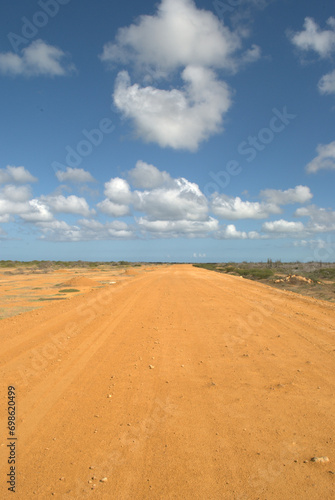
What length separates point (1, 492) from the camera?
3115mm

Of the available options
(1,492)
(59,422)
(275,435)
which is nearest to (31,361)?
(59,422)

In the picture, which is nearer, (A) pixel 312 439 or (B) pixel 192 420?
(A) pixel 312 439

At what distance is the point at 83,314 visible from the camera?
1153 centimetres

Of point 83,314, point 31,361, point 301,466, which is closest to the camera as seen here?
point 301,466

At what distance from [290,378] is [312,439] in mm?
1765

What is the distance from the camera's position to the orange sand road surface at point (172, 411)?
323 cm

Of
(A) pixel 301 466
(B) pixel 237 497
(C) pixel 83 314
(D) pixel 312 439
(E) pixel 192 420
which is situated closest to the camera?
(B) pixel 237 497

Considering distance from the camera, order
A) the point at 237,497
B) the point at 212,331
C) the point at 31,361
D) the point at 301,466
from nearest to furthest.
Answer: the point at 237,497, the point at 301,466, the point at 31,361, the point at 212,331

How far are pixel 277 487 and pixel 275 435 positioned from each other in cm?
82

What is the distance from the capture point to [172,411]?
450 cm

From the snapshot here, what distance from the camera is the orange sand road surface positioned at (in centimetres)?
323

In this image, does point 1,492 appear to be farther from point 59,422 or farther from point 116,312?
point 116,312

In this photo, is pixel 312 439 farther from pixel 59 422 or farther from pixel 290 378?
pixel 59 422

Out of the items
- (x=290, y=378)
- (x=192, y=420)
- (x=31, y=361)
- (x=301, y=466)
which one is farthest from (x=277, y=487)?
(x=31, y=361)
